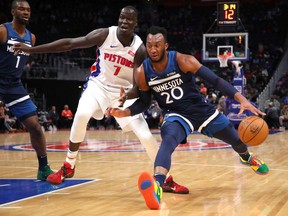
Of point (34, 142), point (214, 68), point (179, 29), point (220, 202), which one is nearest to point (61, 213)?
point (220, 202)

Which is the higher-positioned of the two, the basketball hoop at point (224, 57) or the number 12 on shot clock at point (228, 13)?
the number 12 on shot clock at point (228, 13)

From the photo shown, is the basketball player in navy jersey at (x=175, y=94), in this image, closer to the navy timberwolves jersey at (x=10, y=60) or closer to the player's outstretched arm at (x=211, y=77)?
the player's outstretched arm at (x=211, y=77)

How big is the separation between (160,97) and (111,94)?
0.80 metres

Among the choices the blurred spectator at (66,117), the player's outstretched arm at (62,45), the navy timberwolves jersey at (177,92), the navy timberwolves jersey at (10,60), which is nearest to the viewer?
the navy timberwolves jersey at (177,92)

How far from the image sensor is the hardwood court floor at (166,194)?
429 cm

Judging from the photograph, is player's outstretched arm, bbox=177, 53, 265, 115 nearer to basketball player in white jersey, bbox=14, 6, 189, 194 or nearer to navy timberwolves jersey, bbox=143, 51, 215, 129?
navy timberwolves jersey, bbox=143, 51, 215, 129

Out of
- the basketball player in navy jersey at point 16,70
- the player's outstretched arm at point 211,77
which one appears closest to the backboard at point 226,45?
the basketball player in navy jersey at point 16,70

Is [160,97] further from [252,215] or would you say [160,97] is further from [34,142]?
[34,142]

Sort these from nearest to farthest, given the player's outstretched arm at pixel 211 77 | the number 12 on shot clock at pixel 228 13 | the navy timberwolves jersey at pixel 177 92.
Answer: the player's outstretched arm at pixel 211 77, the navy timberwolves jersey at pixel 177 92, the number 12 on shot clock at pixel 228 13

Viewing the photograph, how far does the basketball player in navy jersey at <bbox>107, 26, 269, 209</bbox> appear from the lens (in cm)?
471

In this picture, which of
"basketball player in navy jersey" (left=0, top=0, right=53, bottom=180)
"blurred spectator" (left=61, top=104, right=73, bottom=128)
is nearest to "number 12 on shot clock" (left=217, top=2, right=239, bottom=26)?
"blurred spectator" (left=61, top=104, right=73, bottom=128)

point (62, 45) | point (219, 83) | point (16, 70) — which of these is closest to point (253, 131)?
point (219, 83)

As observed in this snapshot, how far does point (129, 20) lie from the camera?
5387 millimetres

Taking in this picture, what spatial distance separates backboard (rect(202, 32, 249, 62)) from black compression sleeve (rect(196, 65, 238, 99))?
14.3 m
